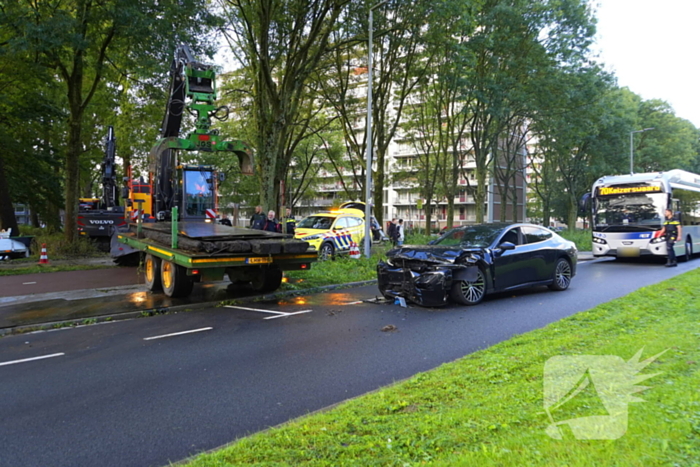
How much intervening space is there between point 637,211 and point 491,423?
16455 mm

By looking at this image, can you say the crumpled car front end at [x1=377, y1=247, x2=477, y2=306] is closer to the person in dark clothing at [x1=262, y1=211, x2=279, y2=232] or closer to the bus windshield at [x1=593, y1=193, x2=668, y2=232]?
the person in dark clothing at [x1=262, y1=211, x2=279, y2=232]

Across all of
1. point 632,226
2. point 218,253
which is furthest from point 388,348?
point 632,226

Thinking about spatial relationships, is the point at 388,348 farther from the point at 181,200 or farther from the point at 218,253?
the point at 181,200

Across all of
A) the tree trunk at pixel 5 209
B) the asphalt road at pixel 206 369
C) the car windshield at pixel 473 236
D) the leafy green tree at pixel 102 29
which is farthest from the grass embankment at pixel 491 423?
the tree trunk at pixel 5 209

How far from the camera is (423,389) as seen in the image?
4.34 metres

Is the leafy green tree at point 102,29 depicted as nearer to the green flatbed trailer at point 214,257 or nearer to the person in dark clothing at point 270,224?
the person in dark clothing at point 270,224

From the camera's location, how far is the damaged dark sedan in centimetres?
897

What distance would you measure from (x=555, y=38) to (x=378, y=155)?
1002 centimetres

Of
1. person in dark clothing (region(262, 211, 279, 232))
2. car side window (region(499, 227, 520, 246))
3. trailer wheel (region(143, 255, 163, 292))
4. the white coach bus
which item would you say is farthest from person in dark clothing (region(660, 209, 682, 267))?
trailer wheel (region(143, 255, 163, 292))

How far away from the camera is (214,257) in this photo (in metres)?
9.05

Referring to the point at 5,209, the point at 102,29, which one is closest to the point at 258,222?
the point at 102,29

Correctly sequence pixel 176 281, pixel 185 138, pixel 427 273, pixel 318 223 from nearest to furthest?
pixel 427 273 < pixel 176 281 < pixel 185 138 < pixel 318 223

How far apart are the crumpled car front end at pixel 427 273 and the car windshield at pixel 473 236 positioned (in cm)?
70

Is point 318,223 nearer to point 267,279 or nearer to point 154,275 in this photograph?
point 267,279
